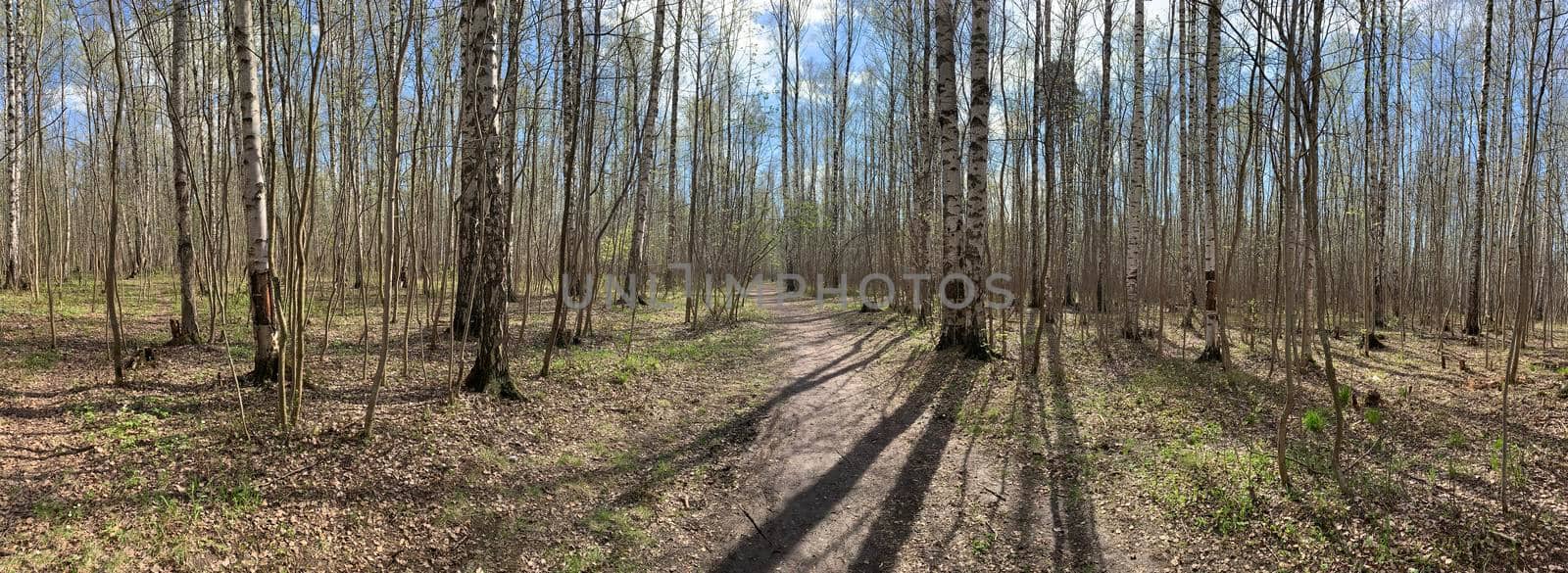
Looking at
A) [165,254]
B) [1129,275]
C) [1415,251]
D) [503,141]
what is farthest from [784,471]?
[165,254]

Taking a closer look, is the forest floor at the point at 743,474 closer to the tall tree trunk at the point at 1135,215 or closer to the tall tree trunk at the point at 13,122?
the tall tree trunk at the point at 1135,215

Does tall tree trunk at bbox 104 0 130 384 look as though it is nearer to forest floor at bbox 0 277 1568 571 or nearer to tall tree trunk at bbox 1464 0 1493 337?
forest floor at bbox 0 277 1568 571

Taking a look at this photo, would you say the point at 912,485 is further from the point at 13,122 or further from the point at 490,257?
the point at 13,122

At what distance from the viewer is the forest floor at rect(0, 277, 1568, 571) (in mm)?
2965

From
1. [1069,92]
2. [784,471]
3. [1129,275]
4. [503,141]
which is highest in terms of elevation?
[1069,92]

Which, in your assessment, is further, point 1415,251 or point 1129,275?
point 1415,251

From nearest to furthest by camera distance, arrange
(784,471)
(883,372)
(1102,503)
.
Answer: (1102,503) → (784,471) → (883,372)

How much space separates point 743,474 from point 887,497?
0.98 metres

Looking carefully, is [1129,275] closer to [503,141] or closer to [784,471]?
[784,471]

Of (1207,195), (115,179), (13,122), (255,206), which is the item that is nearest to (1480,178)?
(1207,195)

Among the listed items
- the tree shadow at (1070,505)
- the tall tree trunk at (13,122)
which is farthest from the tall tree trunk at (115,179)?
the tall tree trunk at (13,122)

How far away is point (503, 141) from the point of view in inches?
239

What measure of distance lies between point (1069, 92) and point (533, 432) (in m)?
9.32

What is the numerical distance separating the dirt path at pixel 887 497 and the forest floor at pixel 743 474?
0.02 m
